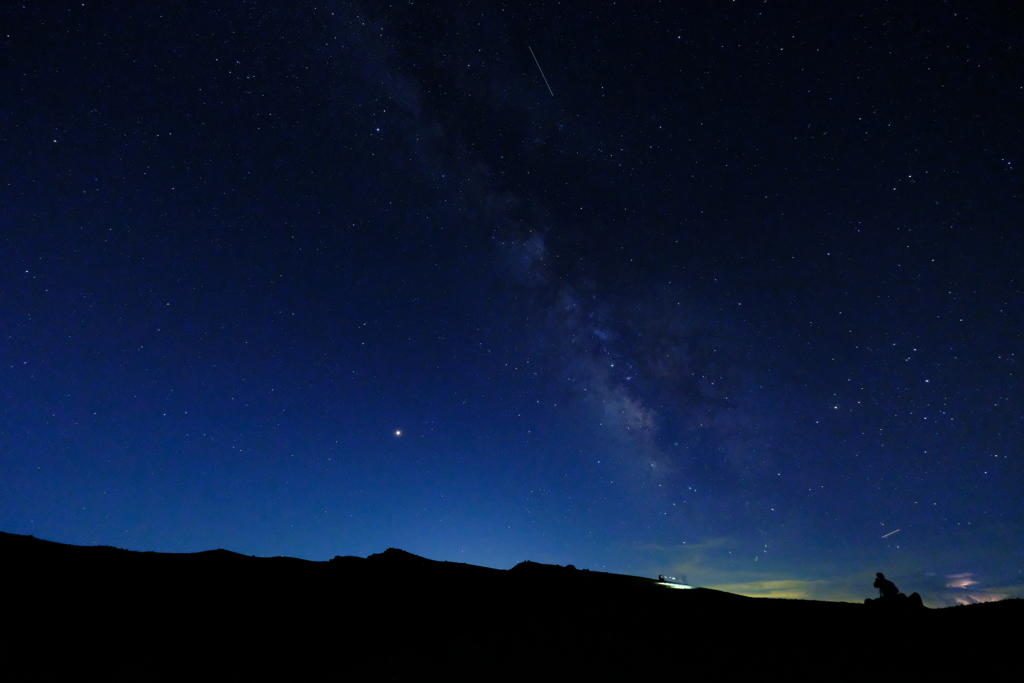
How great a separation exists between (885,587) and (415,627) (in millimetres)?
12744

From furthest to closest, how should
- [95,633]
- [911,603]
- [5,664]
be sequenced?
[911,603] < [95,633] < [5,664]

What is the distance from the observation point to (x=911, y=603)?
40.7ft

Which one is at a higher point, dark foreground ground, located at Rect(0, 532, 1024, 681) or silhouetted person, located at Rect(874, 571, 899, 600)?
silhouetted person, located at Rect(874, 571, 899, 600)

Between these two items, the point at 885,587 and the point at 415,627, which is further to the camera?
the point at 885,587

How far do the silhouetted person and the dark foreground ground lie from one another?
2.09 ft

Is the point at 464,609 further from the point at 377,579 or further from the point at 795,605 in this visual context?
the point at 795,605

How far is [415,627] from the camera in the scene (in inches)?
472

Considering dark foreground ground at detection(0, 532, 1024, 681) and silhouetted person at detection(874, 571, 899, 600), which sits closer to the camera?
dark foreground ground at detection(0, 532, 1024, 681)

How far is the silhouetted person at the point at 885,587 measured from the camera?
12.7m

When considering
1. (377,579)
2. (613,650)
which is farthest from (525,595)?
(377,579)

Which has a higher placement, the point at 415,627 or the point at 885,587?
the point at 885,587

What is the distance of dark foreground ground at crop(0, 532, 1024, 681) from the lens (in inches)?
387

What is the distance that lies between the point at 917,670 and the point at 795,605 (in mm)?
4395

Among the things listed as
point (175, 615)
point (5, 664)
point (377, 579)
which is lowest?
point (5, 664)
